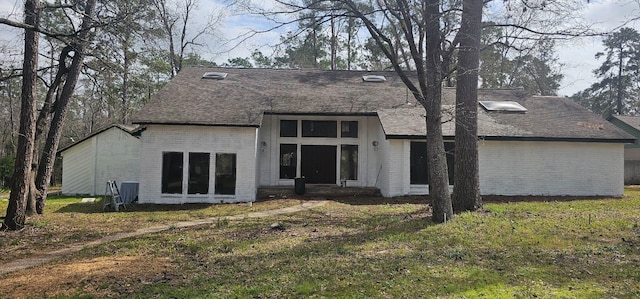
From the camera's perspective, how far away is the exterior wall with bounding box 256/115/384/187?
58.5 ft

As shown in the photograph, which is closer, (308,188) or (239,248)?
(239,248)

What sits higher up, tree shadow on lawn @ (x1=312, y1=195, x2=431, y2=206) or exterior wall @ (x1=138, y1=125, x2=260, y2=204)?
exterior wall @ (x1=138, y1=125, x2=260, y2=204)

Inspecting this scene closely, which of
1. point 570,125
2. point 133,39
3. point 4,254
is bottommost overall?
point 4,254

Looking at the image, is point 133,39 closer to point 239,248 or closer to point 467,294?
point 239,248

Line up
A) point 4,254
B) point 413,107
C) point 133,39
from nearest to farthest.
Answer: point 4,254, point 133,39, point 413,107

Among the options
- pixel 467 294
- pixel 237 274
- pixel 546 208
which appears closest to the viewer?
pixel 467 294

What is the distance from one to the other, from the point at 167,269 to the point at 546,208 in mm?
10843

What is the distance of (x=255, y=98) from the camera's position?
57.9ft

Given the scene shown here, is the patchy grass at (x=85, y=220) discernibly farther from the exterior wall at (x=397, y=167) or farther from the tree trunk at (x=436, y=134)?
the tree trunk at (x=436, y=134)

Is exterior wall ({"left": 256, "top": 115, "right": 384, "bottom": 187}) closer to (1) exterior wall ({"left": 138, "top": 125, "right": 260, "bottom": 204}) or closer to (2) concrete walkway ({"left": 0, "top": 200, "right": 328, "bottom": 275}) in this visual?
(1) exterior wall ({"left": 138, "top": 125, "right": 260, "bottom": 204})

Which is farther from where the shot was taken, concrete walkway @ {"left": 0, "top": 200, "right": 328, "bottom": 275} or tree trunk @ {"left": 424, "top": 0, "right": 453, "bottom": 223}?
tree trunk @ {"left": 424, "top": 0, "right": 453, "bottom": 223}

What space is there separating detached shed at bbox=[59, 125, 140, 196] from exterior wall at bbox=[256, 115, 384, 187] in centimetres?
620

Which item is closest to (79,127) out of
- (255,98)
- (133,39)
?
(255,98)

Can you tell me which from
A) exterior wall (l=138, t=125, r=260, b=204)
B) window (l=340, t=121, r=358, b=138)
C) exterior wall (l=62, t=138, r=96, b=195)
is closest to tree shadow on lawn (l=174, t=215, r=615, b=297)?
exterior wall (l=138, t=125, r=260, b=204)
